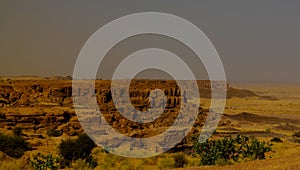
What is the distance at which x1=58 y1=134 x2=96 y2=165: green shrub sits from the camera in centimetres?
2720

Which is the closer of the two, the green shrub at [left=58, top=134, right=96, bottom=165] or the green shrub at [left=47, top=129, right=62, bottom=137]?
the green shrub at [left=58, top=134, right=96, bottom=165]

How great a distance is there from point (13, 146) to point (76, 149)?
4.54 meters

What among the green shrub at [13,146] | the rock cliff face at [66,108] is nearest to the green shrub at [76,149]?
the green shrub at [13,146]

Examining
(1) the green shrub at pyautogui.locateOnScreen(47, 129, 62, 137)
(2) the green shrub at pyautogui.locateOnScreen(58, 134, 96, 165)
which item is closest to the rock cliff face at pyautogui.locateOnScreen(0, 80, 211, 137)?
(1) the green shrub at pyautogui.locateOnScreen(47, 129, 62, 137)

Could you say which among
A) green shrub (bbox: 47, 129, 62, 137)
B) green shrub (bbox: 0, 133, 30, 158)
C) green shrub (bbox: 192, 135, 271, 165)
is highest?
green shrub (bbox: 47, 129, 62, 137)

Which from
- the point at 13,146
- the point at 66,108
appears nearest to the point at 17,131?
the point at 13,146

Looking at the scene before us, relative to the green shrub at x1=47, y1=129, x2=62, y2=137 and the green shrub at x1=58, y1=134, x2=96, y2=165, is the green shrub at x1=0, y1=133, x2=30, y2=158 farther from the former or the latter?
the green shrub at x1=47, y1=129, x2=62, y2=137

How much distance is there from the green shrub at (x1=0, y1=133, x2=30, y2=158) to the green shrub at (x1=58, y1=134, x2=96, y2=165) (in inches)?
103

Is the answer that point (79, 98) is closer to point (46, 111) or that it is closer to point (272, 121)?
point (46, 111)

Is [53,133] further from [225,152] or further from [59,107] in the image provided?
[225,152]

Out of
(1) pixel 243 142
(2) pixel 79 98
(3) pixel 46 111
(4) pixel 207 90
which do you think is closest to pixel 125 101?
(2) pixel 79 98

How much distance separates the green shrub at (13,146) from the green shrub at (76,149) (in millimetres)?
2605

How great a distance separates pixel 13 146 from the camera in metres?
29.0

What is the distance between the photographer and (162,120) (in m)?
→ 43.8
